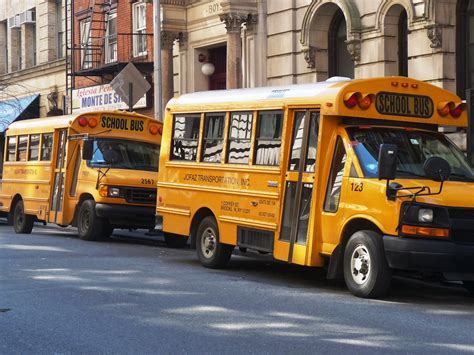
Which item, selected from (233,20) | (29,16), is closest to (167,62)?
(233,20)

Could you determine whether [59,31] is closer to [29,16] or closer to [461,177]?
[29,16]

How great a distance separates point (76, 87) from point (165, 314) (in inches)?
1120

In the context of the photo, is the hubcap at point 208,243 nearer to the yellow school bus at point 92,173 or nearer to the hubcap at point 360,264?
the hubcap at point 360,264

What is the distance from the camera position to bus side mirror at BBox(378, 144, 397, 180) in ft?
33.9

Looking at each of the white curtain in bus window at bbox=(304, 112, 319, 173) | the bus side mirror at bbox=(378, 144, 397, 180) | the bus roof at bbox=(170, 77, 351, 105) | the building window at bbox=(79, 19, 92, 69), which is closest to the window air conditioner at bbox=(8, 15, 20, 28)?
the building window at bbox=(79, 19, 92, 69)

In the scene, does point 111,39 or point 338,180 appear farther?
point 111,39

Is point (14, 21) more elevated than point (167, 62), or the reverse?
point (14, 21)

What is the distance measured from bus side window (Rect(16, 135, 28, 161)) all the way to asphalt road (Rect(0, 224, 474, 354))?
291 inches

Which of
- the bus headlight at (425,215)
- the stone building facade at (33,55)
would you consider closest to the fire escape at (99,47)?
the stone building facade at (33,55)

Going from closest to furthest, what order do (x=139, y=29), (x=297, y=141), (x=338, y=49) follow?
(x=297, y=141) → (x=338, y=49) → (x=139, y=29)

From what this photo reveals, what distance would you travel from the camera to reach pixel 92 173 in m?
19.0

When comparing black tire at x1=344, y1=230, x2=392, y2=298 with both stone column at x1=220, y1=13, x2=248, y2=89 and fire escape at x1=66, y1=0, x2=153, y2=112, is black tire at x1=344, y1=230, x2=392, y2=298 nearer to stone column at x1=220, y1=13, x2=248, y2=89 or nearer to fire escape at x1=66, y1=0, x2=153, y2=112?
stone column at x1=220, y1=13, x2=248, y2=89

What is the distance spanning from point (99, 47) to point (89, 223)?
17.5 metres

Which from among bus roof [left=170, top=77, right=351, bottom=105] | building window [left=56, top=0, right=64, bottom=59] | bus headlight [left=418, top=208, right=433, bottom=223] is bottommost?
bus headlight [left=418, top=208, right=433, bottom=223]
